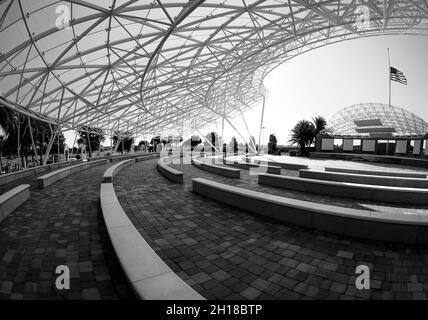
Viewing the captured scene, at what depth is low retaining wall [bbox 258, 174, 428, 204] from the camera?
788 cm

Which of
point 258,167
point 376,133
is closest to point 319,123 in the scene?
point 376,133

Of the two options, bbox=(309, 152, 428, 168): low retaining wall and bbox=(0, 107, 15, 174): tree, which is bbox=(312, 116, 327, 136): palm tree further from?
bbox=(0, 107, 15, 174): tree

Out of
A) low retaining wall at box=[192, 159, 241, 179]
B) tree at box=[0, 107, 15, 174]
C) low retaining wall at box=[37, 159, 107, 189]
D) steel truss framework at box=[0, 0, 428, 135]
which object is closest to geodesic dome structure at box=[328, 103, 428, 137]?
steel truss framework at box=[0, 0, 428, 135]

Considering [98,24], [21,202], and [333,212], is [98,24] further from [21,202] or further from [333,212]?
[333,212]

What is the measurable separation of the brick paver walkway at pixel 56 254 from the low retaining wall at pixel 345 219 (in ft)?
13.4

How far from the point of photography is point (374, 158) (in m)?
29.2

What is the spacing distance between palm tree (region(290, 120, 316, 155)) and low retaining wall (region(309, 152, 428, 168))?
3741 mm

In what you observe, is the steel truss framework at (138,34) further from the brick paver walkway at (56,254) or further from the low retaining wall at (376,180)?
the low retaining wall at (376,180)

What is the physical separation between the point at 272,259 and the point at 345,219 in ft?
7.11

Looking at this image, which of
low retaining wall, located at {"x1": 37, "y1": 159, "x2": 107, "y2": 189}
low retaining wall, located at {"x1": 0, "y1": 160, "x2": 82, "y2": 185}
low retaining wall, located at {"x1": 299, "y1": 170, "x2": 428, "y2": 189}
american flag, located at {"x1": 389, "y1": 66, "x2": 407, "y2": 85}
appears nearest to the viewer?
low retaining wall, located at {"x1": 37, "y1": 159, "x2": 107, "y2": 189}

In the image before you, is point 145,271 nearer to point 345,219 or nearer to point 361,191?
point 345,219

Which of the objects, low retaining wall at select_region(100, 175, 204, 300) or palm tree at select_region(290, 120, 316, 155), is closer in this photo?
low retaining wall at select_region(100, 175, 204, 300)

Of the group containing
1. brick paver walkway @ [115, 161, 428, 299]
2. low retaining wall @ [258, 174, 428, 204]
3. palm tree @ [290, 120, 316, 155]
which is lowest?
brick paver walkway @ [115, 161, 428, 299]
